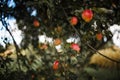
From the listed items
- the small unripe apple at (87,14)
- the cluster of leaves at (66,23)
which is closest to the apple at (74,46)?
the cluster of leaves at (66,23)

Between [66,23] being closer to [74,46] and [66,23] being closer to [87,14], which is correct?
[74,46]

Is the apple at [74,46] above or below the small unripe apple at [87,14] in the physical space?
below

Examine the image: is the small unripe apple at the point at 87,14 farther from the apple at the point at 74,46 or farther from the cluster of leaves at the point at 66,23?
the apple at the point at 74,46

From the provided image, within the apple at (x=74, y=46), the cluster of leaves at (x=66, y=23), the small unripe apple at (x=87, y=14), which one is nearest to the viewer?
the small unripe apple at (x=87, y=14)

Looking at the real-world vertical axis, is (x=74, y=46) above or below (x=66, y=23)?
below

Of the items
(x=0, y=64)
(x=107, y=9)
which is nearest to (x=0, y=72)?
(x=0, y=64)

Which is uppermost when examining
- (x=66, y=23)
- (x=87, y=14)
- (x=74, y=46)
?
(x=87, y=14)

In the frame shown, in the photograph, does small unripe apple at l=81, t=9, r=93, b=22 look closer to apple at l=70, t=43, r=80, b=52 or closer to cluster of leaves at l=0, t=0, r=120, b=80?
cluster of leaves at l=0, t=0, r=120, b=80

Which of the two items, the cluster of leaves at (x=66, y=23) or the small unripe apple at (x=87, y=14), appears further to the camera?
the cluster of leaves at (x=66, y=23)

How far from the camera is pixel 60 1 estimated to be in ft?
13.9

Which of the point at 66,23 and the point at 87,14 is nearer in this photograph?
the point at 87,14

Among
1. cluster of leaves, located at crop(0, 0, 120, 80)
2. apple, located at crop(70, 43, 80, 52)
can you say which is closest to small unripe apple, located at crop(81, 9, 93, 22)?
cluster of leaves, located at crop(0, 0, 120, 80)

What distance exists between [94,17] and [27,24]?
2.25m

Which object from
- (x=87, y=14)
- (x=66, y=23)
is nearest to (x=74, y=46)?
(x=66, y=23)
